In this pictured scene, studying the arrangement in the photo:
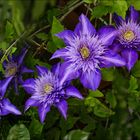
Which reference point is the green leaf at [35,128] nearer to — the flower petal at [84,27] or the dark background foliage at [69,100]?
the dark background foliage at [69,100]

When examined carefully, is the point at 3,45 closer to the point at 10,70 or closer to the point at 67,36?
the point at 10,70

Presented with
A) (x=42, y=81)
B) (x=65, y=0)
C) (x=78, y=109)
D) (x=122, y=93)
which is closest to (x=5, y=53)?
(x=42, y=81)

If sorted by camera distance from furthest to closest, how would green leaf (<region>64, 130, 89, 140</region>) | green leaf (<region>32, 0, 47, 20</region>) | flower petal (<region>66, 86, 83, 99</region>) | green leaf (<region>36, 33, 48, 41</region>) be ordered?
green leaf (<region>36, 33, 48, 41</region>)
flower petal (<region>66, 86, 83, 99</region>)
green leaf (<region>64, 130, 89, 140</region>)
green leaf (<region>32, 0, 47, 20</region>)

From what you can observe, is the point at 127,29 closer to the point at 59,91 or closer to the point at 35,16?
the point at 59,91

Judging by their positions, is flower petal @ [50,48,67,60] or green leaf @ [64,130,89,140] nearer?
green leaf @ [64,130,89,140]

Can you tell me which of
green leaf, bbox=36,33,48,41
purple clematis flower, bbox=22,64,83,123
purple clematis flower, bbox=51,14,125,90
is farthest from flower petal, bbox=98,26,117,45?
green leaf, bbox=36,33,48,41

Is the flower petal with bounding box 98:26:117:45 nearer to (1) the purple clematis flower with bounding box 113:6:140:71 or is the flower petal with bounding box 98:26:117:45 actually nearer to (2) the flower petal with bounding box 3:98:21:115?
(1) the purple clematis flower with bounding box 113:6:140:71

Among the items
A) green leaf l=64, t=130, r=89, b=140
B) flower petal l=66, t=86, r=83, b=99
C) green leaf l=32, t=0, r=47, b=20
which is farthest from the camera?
flower petal l=66, t=86, r=83, b=99

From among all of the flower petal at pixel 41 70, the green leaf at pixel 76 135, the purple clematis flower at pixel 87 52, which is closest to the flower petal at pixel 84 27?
the purple clematis flower at pixel 87 52
